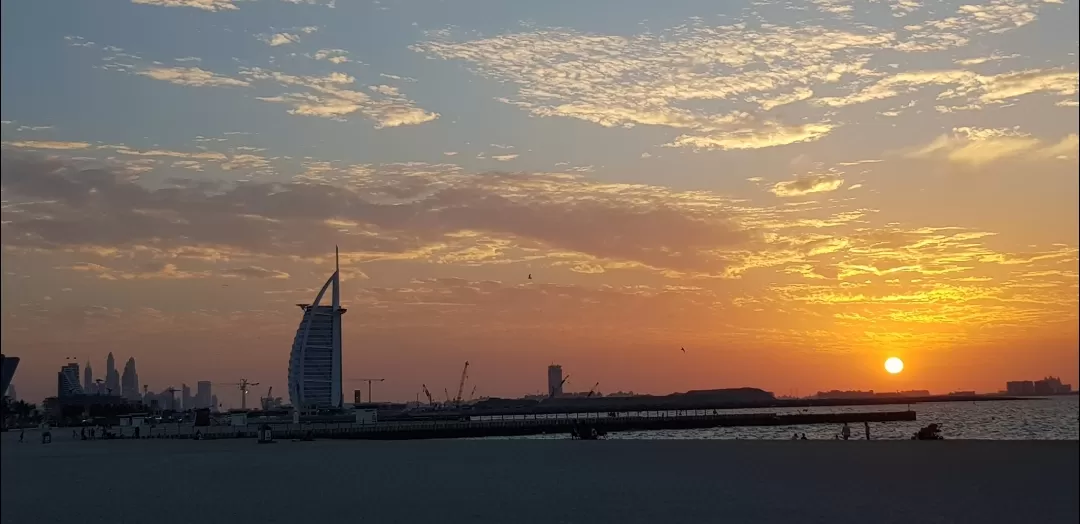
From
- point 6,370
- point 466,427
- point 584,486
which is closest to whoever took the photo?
point 584,486

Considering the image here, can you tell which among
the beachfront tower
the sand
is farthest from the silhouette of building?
the beachfront tower

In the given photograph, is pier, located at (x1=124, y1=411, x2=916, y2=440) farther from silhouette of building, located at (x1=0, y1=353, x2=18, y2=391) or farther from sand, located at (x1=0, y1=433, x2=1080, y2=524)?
sand, located at (x1=0, y1=433, x2=1080, y2=524)

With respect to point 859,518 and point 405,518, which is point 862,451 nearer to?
point 859,518

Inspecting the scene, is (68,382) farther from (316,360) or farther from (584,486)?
(584,486)

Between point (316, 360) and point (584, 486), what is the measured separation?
397 ft

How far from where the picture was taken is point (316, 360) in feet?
460

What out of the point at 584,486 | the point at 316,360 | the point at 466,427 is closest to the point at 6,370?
the point at 584,486

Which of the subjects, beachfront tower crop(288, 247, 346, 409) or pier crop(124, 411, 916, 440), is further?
beachfront tower crop(288, 247, 346, 409)

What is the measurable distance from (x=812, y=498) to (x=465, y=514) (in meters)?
8.06

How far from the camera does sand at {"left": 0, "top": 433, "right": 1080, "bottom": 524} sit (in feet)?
62.6

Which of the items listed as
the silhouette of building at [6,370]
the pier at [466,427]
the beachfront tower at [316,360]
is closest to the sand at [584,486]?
the silhouette of building at [6,370]

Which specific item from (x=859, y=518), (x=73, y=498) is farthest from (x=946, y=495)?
(x=73, y=498)

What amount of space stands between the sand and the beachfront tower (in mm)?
99772

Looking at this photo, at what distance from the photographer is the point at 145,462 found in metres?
37.9
